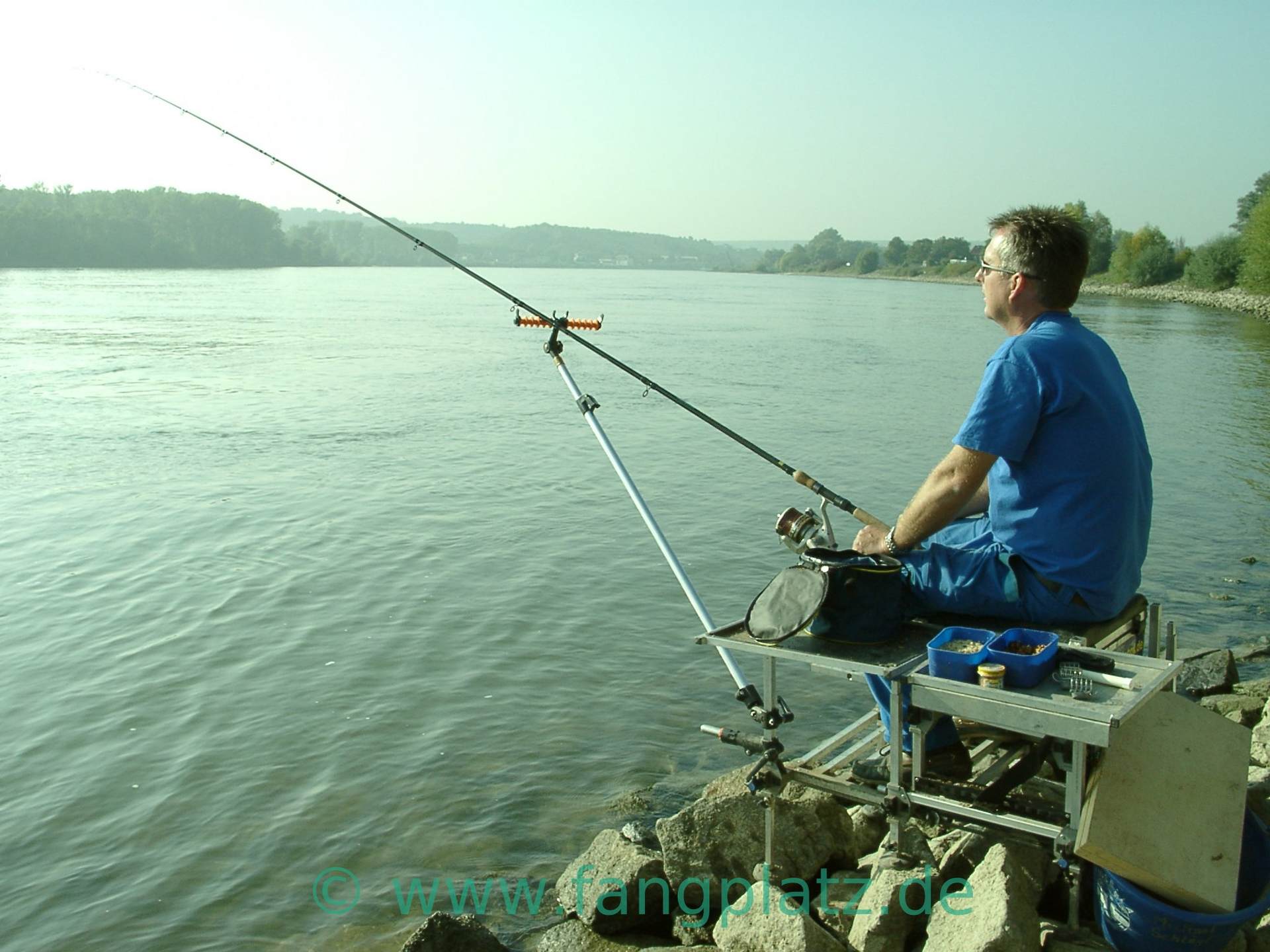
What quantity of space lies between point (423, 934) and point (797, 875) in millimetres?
1350

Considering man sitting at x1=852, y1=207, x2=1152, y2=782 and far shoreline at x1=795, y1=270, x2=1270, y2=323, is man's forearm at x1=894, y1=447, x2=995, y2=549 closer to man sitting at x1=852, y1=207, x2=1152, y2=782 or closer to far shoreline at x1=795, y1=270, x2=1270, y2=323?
man sitting at x1=852, y1=207, x2=1152, y2=782

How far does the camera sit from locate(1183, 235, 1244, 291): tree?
264ft

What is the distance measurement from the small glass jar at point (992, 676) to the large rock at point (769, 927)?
0.94m

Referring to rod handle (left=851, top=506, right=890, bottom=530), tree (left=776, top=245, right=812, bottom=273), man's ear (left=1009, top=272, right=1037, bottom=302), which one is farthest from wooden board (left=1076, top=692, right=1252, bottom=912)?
tree (left=776, top=245, right=812, bottom=273)

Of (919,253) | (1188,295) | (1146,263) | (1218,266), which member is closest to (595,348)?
(1188,295)

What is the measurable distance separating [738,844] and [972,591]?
4.33 feet

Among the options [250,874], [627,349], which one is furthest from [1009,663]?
[627,349]

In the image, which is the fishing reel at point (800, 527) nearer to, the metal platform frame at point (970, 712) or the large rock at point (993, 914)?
the metal platform frame at point (970, 712)

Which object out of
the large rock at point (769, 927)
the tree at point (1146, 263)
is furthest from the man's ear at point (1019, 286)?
the tree at point (1146, 263)

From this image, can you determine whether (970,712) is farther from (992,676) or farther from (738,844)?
(738,844)

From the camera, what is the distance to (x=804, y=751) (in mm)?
6375

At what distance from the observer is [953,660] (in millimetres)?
3289

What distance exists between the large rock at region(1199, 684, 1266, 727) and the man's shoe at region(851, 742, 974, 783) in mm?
2618

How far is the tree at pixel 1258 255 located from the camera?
6800 centimetres
